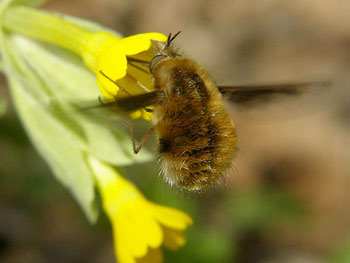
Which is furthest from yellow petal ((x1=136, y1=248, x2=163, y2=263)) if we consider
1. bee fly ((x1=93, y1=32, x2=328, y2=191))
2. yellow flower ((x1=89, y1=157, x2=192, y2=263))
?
bee fly ((x1=93, y1=32, x2=328, y2=191))

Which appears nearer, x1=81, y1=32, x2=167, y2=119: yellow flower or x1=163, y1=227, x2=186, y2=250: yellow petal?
x1=81, y1=32, x2=167, y2=119: yellow flower

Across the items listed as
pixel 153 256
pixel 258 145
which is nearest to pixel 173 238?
pixel 153 256

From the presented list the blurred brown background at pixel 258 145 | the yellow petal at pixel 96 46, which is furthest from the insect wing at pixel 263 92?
the blurred brown background at pixel 258 145

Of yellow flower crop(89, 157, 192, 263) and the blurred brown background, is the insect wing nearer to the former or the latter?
yellow flower crop(89, 157, 192, 263)

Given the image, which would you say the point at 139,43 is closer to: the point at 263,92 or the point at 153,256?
the point at 263,92

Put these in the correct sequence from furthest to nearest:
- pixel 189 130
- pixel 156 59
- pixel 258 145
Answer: pixel 258 145 < pixel 156 59 < pixel 189 130

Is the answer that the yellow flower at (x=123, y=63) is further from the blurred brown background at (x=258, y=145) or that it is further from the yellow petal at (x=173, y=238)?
the blurred brown background at (x=258, y=145)

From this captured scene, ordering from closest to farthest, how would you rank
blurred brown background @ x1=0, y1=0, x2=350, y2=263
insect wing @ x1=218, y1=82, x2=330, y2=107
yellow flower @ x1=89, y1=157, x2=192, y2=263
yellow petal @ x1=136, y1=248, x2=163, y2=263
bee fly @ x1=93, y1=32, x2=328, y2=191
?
bee fly @ x1=93, y1=32, x2=328, y2=191
insect wing @ x1=218, y1=82, x2=330, y2=107
yellow flower @ x1=89, y1=157, x2=192, y2=263
yellow petal @ x1=136, y1=248, x2=163, y2=263
blurred brown background @ x1=0, y1=0, x2=350, y2=263
